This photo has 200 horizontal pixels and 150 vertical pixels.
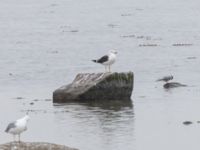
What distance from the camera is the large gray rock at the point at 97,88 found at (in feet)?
121

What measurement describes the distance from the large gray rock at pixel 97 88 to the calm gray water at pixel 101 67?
0.51 meters

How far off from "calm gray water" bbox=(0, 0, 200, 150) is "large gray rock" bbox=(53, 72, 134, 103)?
20.2 inches

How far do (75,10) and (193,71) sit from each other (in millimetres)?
44229

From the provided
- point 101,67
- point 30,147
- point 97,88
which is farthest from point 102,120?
point 101,67

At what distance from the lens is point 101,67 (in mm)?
49406

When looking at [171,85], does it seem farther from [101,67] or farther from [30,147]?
[30,147]

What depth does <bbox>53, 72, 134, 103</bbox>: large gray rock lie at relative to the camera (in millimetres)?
36875

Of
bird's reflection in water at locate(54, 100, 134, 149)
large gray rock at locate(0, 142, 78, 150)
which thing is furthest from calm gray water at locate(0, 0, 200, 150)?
large gray rock at locate(0, 142, 78, 150)

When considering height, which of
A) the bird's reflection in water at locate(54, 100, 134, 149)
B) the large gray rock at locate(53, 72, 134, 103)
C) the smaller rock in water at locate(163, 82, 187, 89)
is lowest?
the bird's reflection in water at locate(54, 100, 134, 149)

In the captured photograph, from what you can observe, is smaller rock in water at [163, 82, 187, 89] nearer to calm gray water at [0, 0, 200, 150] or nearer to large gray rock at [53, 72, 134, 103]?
calm gray water at [0, 0, 200, 150]

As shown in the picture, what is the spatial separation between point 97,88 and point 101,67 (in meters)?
12.4

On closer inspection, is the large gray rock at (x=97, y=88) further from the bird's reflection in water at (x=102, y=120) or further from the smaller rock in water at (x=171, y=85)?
the smaller rock in water at (x=171, y=85)

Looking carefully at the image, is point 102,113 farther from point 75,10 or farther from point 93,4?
point 93,4

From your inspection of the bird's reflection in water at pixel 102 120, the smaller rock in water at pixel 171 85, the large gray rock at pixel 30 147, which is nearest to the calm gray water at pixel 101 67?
the bird's reflection in water at pixel 102 120
